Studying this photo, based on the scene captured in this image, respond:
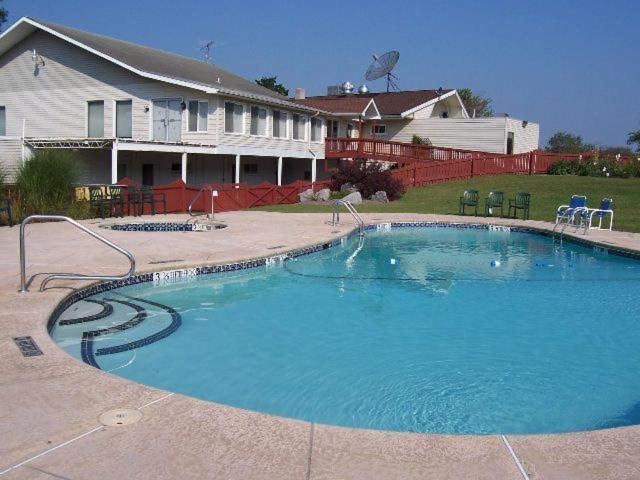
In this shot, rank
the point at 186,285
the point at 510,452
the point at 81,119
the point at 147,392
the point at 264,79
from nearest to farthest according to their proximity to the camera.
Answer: the point at 510,452
the point at 147,392
the point at 186,285
the point at 81,119
the point at 264,79

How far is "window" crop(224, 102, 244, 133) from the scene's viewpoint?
1067 inches

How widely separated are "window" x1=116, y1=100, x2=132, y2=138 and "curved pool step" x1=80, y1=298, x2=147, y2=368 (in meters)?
20.0

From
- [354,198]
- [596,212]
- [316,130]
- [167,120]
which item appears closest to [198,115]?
[167,120]

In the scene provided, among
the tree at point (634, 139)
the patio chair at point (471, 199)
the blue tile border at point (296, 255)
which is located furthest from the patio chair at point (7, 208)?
the tree at point (634, 139)

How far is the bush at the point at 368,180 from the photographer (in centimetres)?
2862

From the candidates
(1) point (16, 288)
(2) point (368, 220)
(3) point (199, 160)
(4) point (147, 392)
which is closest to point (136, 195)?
(2) point (368, 220)

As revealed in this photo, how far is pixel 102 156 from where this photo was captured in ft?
94.2

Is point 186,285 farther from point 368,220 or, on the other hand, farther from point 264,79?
point 264,79

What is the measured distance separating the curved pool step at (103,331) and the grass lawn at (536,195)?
15.1 metres

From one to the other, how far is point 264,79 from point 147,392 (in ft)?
238

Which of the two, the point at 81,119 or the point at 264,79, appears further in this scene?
the point at 264,79

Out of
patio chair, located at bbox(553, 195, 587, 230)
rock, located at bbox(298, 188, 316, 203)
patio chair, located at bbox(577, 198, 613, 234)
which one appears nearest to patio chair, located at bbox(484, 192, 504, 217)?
patio chair, located at bbox(553, 195, 587, 230)

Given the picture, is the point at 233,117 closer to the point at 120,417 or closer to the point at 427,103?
the point at 427,103

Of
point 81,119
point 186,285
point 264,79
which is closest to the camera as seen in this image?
point 186,285
